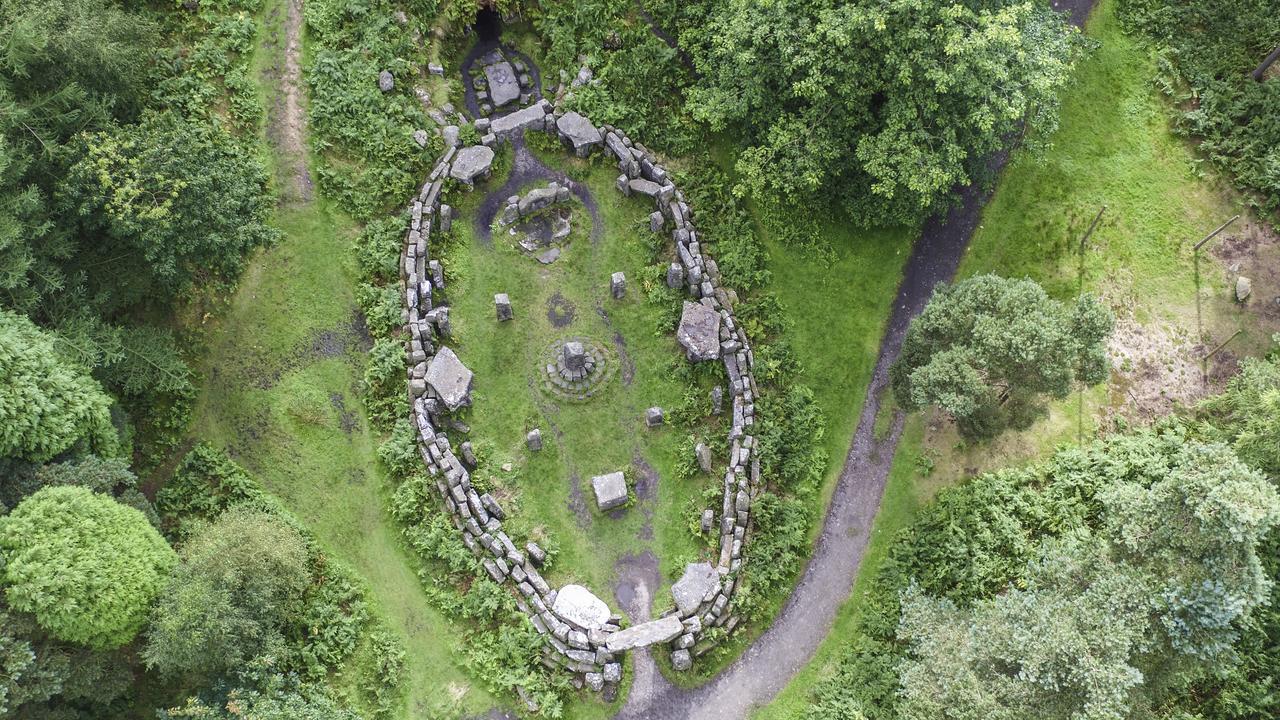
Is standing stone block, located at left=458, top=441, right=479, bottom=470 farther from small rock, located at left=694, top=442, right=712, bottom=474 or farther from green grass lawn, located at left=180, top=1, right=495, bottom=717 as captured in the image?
small rock, located at left=694, top=442, right=712, bottom=474

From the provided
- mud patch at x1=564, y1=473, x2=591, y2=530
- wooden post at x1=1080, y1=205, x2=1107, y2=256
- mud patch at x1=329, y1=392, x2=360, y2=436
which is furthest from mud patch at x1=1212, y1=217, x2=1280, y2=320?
mud patch at x1=329, y1=392, x2=360, y2=436

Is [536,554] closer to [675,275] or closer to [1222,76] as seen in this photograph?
[675,275]

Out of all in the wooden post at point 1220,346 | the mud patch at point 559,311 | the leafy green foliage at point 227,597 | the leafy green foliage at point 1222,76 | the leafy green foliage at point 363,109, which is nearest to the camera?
the leafy green foliage at point 227,597

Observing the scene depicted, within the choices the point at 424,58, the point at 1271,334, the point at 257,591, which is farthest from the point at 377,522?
the point at 1271,334

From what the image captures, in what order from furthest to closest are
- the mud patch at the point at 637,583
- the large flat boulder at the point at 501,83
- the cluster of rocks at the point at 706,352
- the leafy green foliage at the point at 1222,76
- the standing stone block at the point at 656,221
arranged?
the large flat boulder at the point at 501,83 → the standing stone block at the point at 656,221 → the leafy green foliage at the point at 1222,76 → the mud patch at the point at 637,583 → the cluster of rocks at the point at 706,352

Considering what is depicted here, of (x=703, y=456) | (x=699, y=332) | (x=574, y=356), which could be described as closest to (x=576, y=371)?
(x=574, y=356)

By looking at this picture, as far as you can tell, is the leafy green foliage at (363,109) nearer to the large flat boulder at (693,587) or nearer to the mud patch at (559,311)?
the mud patch at (559,311)

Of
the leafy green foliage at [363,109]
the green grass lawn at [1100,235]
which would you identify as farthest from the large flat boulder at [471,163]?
the green grass lawn at [1100,235]
